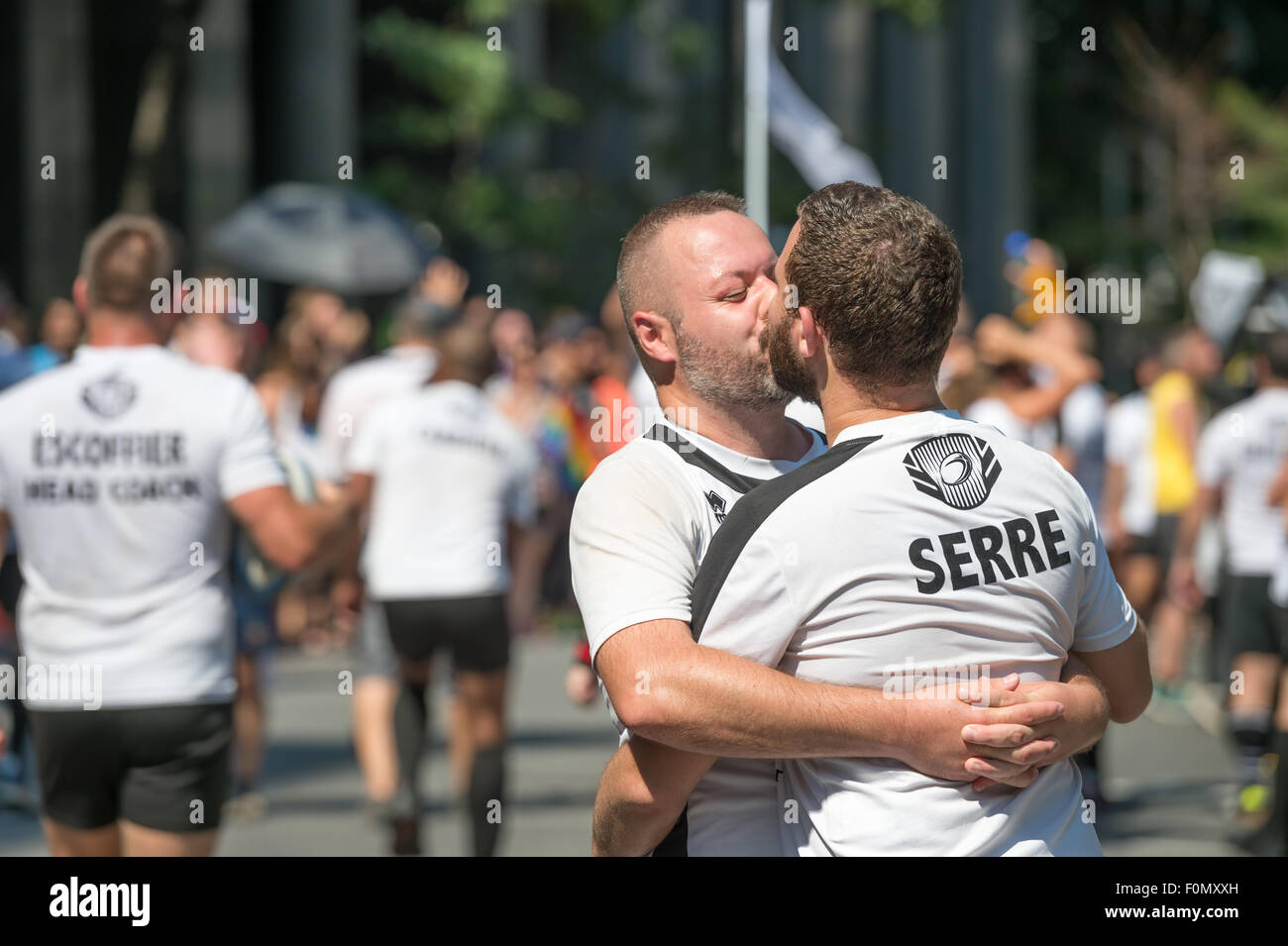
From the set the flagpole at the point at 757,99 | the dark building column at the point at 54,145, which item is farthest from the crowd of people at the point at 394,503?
the dark building column at the point at 54,145

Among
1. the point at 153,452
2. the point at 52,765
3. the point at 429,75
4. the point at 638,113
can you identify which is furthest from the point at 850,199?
the point at 638,113

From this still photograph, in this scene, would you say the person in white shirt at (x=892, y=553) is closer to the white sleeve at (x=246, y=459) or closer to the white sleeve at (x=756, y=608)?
the white sleeve at (x=756, y=608)

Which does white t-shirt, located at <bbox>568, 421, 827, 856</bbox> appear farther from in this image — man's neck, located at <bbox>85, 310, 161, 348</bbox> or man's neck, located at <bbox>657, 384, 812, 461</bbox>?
man's neck, located at <bbox>85, 310, 161, 348</bbox>

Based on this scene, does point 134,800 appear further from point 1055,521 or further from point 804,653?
point 1055,521

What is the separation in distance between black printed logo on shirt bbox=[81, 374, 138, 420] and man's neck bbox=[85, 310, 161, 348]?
0.12 meters

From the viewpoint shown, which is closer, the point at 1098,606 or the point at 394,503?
the point at 1098,606

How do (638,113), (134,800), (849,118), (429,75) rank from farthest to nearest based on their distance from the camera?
(849,118) < (638,113) < (429,75) < (134,800)

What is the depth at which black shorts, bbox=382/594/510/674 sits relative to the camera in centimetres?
727

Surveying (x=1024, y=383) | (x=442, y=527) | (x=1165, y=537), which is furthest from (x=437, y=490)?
(x=1165, y=537)

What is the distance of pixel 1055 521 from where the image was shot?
2656mm

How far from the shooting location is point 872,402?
106 inches

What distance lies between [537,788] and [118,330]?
490 cm

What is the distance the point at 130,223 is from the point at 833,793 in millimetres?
2688

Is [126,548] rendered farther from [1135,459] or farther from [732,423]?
[1135,459]
